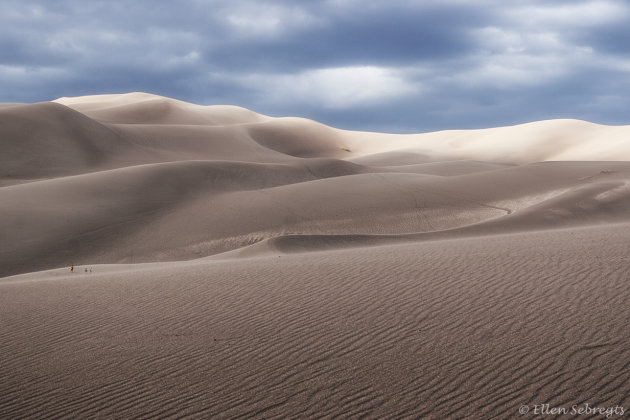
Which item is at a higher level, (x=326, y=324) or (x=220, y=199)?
(x=220, y=199)

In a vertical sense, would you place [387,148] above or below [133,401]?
above

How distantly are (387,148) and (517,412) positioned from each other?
8069 cm

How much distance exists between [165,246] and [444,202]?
1201 centimetres

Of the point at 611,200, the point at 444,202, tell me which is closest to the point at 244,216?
the point at 444,202

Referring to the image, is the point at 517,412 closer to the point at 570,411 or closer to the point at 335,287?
the point at 570,411

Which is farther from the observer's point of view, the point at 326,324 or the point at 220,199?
the point at 220,199

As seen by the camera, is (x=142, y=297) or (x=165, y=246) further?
(x=165, y=246)

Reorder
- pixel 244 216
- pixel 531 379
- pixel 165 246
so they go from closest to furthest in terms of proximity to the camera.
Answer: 1. pixel 531 379
2. pixel 165 246
3. pixel 244 216

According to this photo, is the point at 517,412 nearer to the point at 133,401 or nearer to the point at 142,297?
the point at 133,401

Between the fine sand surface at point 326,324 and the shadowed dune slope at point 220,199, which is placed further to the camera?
the shadowed dune slope at point 220,199

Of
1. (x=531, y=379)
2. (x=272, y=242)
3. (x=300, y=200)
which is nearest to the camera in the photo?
(x=531, y=379)

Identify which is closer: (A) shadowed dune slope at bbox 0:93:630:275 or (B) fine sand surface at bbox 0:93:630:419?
(B) fine sand surface at bbox 0:93:630:419

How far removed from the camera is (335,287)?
9891 mm

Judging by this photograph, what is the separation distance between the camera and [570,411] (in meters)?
5.29
